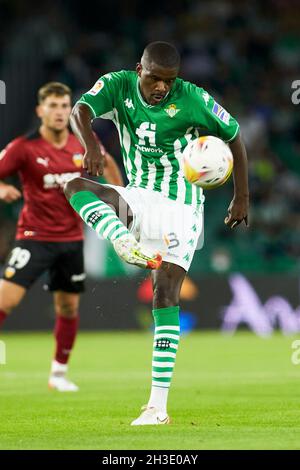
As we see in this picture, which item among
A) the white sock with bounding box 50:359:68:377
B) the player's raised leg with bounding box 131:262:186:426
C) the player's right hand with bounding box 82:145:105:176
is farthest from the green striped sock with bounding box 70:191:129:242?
the white sock with bounding box 50:359:68:377

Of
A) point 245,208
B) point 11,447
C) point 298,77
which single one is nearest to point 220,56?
point 298,77

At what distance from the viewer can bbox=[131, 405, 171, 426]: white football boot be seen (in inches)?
274

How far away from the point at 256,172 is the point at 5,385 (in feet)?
37.8

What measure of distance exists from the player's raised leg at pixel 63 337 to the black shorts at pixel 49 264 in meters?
0.15

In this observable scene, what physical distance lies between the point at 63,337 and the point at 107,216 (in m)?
3.62

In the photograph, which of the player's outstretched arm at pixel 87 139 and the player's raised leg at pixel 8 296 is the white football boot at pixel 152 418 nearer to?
the player's outstretched arm at pixel 87 139

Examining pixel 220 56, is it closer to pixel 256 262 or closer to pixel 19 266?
pixel 256 262

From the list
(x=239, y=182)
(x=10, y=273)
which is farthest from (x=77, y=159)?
(x=239, y=182)

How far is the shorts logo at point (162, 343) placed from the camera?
7.13 metres

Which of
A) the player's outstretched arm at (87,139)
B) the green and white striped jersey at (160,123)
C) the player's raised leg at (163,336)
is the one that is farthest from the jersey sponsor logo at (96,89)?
the player's raised leg at (163,336)

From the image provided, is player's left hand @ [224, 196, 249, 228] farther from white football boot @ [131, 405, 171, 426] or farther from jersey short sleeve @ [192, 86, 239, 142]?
white football boot @ [131, 405, 171, 426]

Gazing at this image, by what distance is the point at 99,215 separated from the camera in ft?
23.1

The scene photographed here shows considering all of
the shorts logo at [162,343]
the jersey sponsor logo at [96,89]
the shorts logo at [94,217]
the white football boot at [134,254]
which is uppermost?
the jersey sponsor logo at [96,89]

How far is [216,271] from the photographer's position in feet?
62.0
